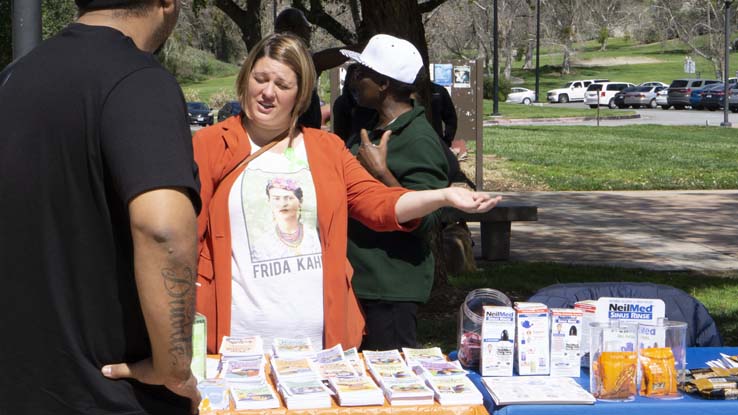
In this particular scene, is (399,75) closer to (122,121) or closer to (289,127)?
(289,127)

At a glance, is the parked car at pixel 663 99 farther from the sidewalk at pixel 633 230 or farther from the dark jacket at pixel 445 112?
the dark jacket at pixel 445 112

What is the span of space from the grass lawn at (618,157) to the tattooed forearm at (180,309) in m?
15.0

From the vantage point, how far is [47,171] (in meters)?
2.06

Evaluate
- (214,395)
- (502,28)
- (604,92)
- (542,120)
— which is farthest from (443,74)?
(502,28)

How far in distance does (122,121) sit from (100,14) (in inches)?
11.9

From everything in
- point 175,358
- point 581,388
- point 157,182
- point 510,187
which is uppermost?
point 157,182

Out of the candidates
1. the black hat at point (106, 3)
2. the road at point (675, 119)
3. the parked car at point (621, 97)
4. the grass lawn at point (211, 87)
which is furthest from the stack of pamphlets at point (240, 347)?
the parked car at point (621, 97)

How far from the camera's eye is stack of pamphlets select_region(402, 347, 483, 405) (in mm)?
3314

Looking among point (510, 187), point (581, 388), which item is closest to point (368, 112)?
point (581, 388)

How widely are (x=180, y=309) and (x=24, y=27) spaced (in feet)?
8.91

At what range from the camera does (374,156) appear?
3912 millimetres

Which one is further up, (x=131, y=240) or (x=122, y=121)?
(x=122, y=121)

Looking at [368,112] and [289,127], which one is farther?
[368,112]

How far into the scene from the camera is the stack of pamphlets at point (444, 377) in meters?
3.31
